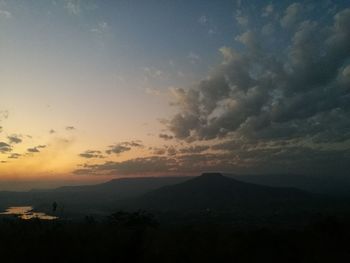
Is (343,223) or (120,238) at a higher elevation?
(120,238)

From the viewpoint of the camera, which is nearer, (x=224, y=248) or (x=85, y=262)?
(x=85, y=262)

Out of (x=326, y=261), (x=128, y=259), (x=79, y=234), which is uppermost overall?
(x=79, y=234)

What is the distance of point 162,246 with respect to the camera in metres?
19.8

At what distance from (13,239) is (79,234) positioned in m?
4.18

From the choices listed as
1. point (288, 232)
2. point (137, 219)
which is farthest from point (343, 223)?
point (137, 219)

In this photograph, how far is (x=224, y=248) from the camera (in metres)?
19.9

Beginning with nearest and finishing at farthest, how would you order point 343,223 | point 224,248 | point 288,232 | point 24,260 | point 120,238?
point 24,260 < point 224,248 < point 120,238 < point 288,232 < point 343,223

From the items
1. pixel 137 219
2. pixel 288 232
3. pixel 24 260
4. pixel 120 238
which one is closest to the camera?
pixel 24 260

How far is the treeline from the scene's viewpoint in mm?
18422

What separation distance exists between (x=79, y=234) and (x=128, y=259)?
514 centimetres

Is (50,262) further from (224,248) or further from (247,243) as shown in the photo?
(247,243)

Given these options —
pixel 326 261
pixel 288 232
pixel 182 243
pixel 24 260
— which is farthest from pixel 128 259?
pixel 288 232

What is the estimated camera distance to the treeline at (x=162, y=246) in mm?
18422

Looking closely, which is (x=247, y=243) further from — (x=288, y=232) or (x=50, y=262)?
(x=50, y=262)
